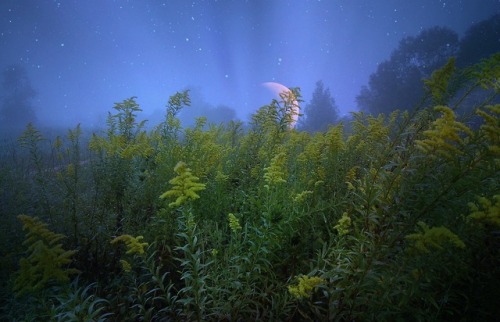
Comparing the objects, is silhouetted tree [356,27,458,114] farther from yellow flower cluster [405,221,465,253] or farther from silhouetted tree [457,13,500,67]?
yellow flower cluster [405,221,465,253]

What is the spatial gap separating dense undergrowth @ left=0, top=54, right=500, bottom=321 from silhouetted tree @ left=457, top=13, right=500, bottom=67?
3247 centimetres

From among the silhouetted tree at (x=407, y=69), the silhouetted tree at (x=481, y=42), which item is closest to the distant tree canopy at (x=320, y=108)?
the silhouetted tree at (x=407, y=69)

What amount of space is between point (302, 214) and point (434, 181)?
3.43 feet

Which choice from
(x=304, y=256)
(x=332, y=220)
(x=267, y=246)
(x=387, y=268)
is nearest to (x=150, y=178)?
(x=267, y=246)

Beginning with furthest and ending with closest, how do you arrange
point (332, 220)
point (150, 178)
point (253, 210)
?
point (150, 178) → point (332, 220) → point (253, 210)

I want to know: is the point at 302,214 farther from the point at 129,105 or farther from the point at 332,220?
the point at 129,105

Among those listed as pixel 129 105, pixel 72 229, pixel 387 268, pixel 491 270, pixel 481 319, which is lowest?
pixel 481 319

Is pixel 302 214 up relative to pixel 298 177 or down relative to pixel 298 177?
down

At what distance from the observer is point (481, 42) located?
2620 cm

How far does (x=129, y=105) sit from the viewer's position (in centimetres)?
383

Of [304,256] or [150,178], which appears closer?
[304,256]

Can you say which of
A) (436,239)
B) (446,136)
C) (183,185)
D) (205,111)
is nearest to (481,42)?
(446,136)

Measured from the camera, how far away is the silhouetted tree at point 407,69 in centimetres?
2898

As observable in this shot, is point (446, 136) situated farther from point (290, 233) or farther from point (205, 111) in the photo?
point (205, 111)
